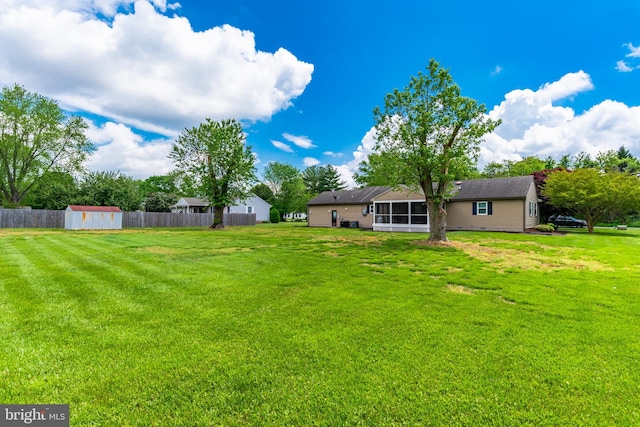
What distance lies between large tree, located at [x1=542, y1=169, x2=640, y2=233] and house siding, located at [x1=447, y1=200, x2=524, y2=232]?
2698mm

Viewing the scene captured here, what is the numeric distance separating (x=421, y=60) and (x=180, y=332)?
1608 cm

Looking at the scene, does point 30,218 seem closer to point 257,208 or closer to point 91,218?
point 91,218

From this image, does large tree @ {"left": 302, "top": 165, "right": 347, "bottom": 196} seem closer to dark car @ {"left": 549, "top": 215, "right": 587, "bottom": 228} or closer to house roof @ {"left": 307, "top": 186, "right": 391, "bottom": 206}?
house roof @ {"left": 307, "top": 186, "right": 391, "bottom": 206}

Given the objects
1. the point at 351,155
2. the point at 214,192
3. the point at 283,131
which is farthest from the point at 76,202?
the point at 351,155

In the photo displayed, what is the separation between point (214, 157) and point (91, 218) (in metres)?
10.3

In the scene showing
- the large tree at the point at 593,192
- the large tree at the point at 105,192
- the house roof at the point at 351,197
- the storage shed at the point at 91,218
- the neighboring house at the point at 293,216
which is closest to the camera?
the large tree at the point at 593,192

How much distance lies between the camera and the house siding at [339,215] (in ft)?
86.2

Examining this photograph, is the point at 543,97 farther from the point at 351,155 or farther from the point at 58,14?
the point at 58,14

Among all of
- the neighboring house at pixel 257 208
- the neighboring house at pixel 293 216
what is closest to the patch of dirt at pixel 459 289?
the neighboring house at pixel 257 208

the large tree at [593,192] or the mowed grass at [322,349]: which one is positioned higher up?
the large tree at [593,192]

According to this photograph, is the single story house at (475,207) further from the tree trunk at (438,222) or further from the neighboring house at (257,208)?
the neighboring house at (257,208)

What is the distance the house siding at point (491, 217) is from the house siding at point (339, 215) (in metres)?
6.99

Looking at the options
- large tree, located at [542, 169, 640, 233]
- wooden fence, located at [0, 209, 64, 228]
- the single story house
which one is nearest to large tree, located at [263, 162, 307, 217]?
the single story house

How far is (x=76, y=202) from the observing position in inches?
1089
